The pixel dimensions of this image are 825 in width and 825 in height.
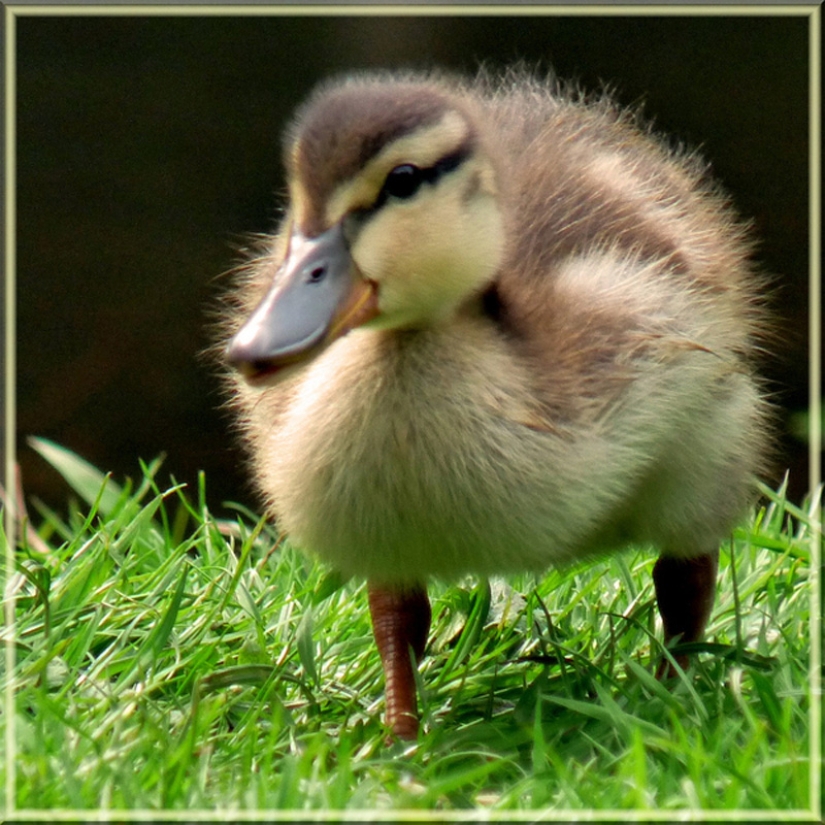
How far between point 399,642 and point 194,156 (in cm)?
229

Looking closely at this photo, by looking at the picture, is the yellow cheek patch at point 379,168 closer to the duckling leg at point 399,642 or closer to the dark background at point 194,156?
the dark background at point 194,156

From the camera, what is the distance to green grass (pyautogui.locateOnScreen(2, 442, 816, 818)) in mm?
2154

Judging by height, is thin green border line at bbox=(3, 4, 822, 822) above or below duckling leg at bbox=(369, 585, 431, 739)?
above

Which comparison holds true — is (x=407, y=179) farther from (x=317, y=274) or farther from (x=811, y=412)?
(x=811, y=412)

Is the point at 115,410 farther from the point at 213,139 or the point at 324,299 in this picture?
the point at 324,299

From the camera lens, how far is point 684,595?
2.83 m

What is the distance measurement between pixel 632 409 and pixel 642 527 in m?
0.30

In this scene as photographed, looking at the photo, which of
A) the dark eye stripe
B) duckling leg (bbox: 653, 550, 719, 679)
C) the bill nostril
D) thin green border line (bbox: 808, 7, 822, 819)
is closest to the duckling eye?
the dark eye stripe

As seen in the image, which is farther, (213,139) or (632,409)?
(213,139)

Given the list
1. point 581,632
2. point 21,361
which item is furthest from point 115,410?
point 581,632

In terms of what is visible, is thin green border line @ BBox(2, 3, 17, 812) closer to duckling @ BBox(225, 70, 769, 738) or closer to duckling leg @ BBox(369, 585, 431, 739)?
duckling @ BBox(225, 70, 769, 738)

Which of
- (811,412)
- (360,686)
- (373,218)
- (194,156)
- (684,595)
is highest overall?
(373,218)

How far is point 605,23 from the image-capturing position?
355 cm

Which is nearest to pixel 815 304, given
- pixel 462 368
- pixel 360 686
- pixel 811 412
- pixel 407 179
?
pixel 811 412
